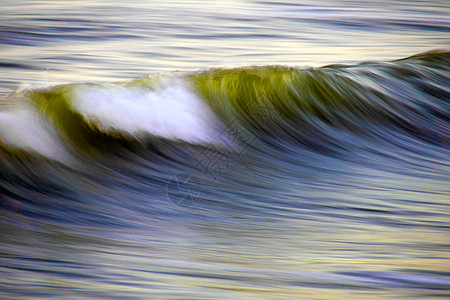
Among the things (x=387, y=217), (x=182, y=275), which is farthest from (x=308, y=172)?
(x=182, y=275)

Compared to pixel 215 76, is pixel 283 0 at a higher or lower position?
higher

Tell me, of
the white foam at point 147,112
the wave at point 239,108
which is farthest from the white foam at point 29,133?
the white foam at point 147,112

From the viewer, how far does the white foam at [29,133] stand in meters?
4.32

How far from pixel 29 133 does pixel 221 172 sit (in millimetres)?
1261

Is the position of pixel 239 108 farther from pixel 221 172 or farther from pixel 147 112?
pixel 221 172

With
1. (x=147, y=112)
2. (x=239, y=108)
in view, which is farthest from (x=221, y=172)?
(x=239, y=108)

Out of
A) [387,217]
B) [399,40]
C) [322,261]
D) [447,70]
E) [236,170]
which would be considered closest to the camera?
[322,261]

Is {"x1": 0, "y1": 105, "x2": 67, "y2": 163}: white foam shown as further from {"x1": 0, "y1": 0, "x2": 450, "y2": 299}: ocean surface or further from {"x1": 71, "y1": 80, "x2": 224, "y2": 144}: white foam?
{"x1": 71, "y1": 80, "x2": 224, "y2": 144}: white foam

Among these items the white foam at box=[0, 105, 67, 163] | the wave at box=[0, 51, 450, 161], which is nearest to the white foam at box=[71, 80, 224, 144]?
the wave at box=[0, 51, 450, 161]

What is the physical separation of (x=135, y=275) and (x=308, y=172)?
2.22 meters

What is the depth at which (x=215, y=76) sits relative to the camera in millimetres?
6273

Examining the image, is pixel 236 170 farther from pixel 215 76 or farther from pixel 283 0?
pixel 283 0

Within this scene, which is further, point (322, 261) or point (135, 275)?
point (322, 261)

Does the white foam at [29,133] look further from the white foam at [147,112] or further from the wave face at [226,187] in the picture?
the white foam at [147,112]
